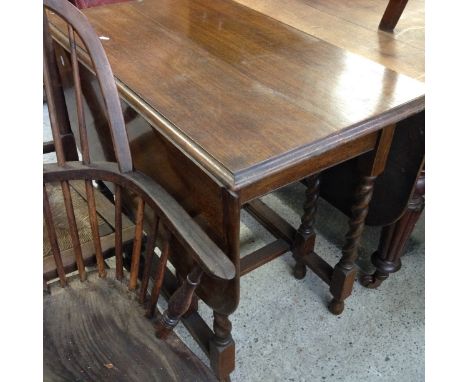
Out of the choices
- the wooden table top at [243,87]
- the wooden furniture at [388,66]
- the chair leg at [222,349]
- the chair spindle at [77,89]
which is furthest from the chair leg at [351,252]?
the chair spindle at [77,89]

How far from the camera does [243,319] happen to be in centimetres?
147

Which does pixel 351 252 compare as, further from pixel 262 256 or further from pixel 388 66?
pixel 388 66

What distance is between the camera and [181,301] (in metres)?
0.78

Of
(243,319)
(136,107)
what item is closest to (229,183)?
(136,107)

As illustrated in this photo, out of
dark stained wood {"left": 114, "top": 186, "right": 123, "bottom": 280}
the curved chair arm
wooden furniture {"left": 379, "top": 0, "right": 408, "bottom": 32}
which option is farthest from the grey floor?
wooden furniture {"left": 379, "top": 0, "right": 408, "bottom": 32}

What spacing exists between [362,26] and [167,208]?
1098 millimetres

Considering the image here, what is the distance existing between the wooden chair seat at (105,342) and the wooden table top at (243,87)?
37 cm

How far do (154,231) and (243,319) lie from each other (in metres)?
0.73

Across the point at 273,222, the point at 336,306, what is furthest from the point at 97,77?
the point at 336,306

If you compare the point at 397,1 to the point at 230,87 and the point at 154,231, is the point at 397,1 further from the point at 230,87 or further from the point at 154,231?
the point at 154,231

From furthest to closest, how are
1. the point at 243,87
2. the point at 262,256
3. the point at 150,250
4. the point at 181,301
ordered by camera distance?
the point at 262,256 → the point at 243,87 → the point at 150,250 → the point at 181,301

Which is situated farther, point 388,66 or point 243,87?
point 388,66
